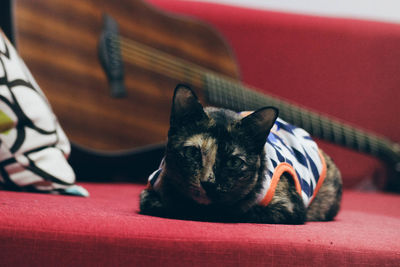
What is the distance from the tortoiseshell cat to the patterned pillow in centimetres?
25

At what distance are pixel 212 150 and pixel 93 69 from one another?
2.42 ft

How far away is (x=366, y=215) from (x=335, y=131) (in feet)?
1.53

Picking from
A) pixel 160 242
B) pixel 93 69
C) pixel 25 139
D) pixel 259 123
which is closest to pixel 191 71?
pixel 93 69

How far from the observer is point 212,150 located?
2.34ft

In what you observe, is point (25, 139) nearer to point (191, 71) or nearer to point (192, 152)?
point (192, 152)

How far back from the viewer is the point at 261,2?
1906 mm

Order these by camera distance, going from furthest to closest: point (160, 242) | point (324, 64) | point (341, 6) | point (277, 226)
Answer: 1. point (341, 6)
2. point (324, 64)
3. point (277, 226)
4. point (160, 242)

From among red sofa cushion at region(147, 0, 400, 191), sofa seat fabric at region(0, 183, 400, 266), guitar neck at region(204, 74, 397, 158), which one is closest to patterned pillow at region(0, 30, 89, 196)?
sofa seat fabric at region(0, 183, 400, 266)

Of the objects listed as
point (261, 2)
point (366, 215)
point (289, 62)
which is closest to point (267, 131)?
point (366, 215)

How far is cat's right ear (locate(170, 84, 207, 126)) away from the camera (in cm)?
72

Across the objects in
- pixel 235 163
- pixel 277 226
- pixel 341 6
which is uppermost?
pixel 341 6

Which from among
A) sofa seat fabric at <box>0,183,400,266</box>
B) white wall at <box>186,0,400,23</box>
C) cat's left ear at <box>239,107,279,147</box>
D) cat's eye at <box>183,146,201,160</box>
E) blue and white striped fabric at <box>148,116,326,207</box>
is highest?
white wall at <box>186,0,400,23</box>

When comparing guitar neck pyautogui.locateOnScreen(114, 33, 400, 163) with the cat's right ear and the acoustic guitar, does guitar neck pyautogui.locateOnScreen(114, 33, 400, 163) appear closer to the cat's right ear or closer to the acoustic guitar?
the acoustic guitar

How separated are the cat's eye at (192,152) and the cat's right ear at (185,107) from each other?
0.05m
